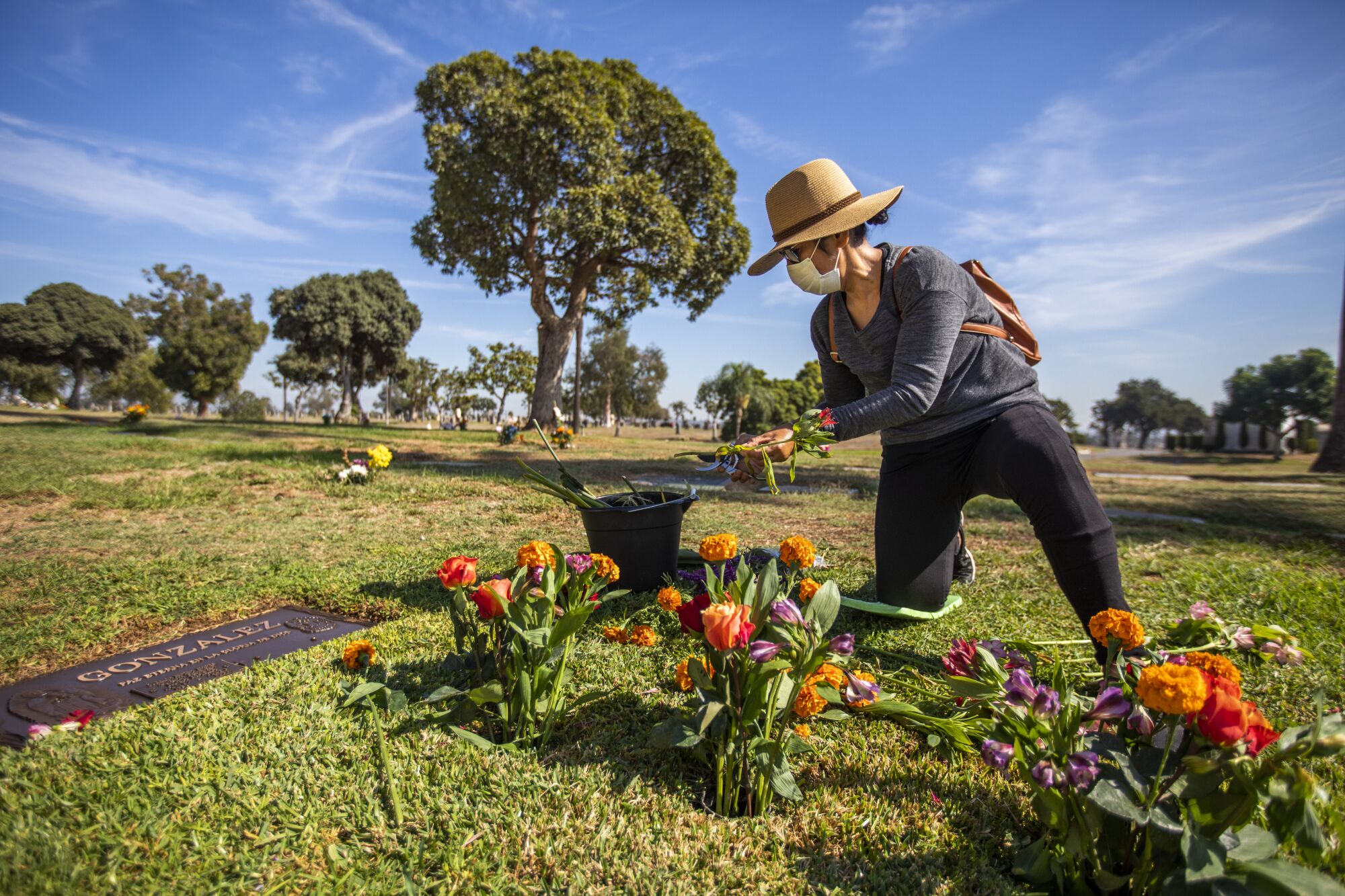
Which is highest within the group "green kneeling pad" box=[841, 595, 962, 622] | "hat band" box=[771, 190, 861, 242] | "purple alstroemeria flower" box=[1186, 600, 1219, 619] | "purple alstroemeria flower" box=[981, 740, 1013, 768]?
"hat band" box=[771, 190, 861, 242]

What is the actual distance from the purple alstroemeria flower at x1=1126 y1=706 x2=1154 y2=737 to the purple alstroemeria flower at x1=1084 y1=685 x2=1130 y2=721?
2 cm

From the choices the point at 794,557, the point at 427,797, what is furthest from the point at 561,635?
the point at 794,557

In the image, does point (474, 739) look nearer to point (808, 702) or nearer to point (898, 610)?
point (808, 702)

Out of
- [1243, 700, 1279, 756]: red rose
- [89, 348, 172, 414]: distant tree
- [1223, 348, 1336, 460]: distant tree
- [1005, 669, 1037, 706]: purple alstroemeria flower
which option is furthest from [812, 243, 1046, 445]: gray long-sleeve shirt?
[1223, 348, 1336, 460]: distant tree

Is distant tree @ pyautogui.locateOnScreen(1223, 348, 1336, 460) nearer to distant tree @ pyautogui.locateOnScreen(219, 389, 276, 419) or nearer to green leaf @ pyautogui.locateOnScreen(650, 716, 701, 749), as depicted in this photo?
green leaf @ pyautogui.locateOnScreen(650, 716, 701, 749)

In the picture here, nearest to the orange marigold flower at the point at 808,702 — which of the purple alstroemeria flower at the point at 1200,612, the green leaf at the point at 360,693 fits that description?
the purple alstroemeria flower at the point at 1200,612

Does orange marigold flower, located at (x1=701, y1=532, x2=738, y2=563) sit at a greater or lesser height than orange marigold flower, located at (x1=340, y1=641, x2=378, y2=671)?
greater

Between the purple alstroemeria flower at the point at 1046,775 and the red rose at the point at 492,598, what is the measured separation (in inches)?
46.9

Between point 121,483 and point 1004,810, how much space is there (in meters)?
7.23

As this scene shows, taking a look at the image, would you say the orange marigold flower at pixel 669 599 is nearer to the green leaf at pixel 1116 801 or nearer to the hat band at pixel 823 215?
the green leaf at pixel 1116 801

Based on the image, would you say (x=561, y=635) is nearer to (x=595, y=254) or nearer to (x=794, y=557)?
(x=794, y=557)

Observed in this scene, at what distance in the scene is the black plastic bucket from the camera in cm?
279

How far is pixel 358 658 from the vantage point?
2.12 m

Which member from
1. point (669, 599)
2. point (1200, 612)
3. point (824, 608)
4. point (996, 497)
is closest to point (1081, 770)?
point (824, 608)
